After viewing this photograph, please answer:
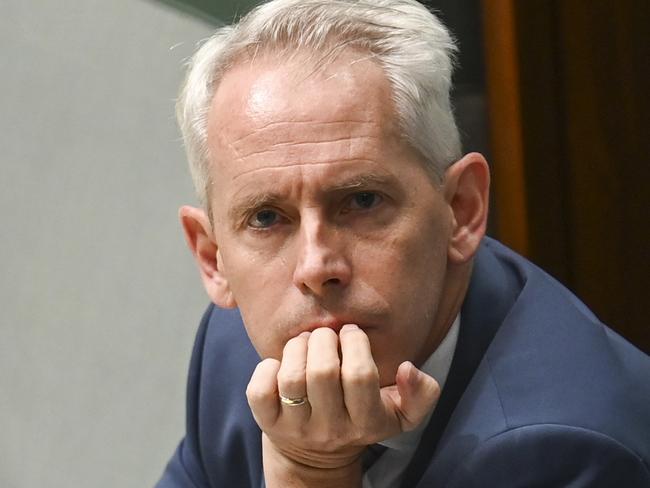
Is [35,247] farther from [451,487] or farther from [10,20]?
[451,487]

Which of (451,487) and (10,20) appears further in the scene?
(10,20)

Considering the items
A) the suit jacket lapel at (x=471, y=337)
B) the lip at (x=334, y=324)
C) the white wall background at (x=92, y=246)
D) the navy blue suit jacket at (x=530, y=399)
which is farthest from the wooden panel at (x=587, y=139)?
the lip at (x=334, y=324)

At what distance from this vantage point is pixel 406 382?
1.52 m

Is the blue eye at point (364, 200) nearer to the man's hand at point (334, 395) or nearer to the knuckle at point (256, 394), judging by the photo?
the man's hand at point (334, 395)

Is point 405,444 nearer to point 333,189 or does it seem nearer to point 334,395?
point 334,395

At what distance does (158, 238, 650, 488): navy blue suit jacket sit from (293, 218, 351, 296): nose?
0.24 meters

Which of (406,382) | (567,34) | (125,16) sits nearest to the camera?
(406,382)

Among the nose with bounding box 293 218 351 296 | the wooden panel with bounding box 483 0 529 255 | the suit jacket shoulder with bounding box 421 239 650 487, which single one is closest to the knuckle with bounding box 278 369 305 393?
the nose with bounding box 293 218 351 296

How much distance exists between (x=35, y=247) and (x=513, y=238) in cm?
117

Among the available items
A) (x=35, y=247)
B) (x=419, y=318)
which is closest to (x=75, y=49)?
(x=35, y=247)

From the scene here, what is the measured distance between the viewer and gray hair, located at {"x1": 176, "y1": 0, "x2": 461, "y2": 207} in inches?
64.3

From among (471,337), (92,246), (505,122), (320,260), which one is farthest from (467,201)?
(92,246)

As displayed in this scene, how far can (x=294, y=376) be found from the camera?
1.51 m

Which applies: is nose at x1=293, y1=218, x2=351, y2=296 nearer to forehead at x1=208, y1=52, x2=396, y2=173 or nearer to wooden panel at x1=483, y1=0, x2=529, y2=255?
forehead at x1=208, y1=52, x2=396, y2=173
